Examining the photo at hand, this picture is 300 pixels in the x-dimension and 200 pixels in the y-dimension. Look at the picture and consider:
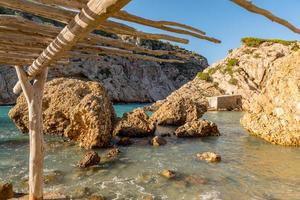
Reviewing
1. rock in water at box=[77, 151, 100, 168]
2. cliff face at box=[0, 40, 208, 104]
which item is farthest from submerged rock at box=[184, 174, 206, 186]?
cliff face at box=[0, 40, 208, 104]

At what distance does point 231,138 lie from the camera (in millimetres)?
18406

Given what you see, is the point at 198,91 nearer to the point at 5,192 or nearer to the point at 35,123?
the point at 5,192

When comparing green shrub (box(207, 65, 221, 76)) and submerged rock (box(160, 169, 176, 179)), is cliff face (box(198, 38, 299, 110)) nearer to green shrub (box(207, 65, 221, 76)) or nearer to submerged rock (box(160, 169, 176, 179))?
green shrub (box(207, 65, 221, 76))

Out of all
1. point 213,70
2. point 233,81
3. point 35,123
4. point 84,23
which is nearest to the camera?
point 84,23

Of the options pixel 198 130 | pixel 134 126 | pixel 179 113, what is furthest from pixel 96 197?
pixel 179 113

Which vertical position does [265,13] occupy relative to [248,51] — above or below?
below

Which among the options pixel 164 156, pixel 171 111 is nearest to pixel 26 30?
pixel 164 156

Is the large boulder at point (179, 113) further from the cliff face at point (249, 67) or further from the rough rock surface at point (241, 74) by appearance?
the cliff face at point (249, 67)

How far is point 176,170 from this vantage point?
11.1 metres

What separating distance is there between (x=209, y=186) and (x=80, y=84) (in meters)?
12.3

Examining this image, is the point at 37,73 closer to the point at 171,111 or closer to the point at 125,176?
the point at 125,176

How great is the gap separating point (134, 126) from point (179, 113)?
5287mm

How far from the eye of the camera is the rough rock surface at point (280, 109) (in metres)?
15.7

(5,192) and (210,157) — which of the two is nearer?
(5,192)
